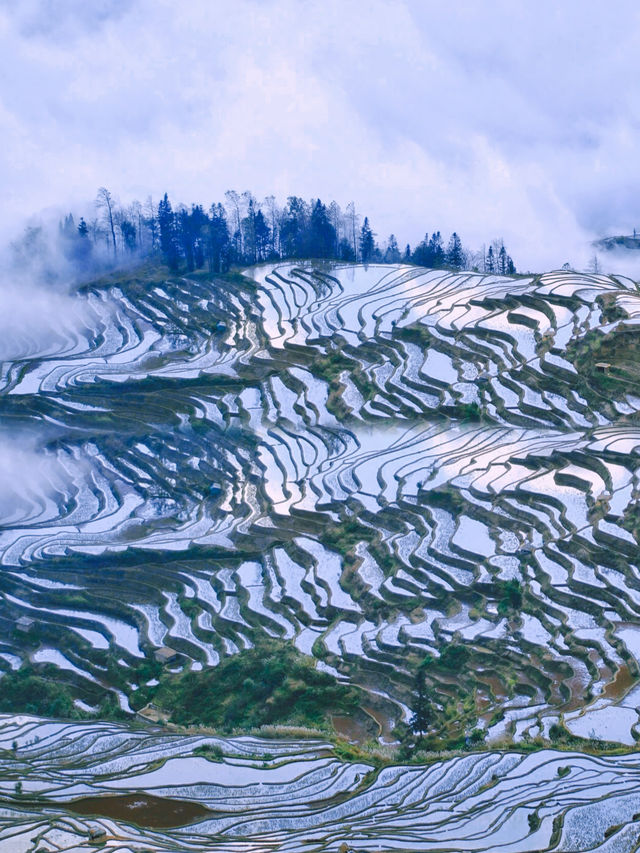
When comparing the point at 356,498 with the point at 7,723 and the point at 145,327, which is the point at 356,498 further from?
the point at 145,327

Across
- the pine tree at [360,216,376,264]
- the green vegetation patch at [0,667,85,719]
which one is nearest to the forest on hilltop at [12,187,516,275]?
the pine tree at [360,216,376,264]

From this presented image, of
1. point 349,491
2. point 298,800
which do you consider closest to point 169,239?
point 349,491

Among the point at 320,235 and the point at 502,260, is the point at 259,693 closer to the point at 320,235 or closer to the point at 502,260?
the point at 320,235

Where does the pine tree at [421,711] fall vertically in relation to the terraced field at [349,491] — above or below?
below

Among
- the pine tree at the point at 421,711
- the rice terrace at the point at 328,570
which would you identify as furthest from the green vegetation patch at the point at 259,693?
the pine tree at the point at 421,711

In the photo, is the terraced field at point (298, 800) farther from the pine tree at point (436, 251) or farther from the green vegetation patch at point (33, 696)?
the pine tree at point (436, 251)

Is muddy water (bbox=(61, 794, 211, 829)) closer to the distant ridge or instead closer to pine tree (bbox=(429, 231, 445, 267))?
pine tree (bbox=(429, 231, 445, 267))
